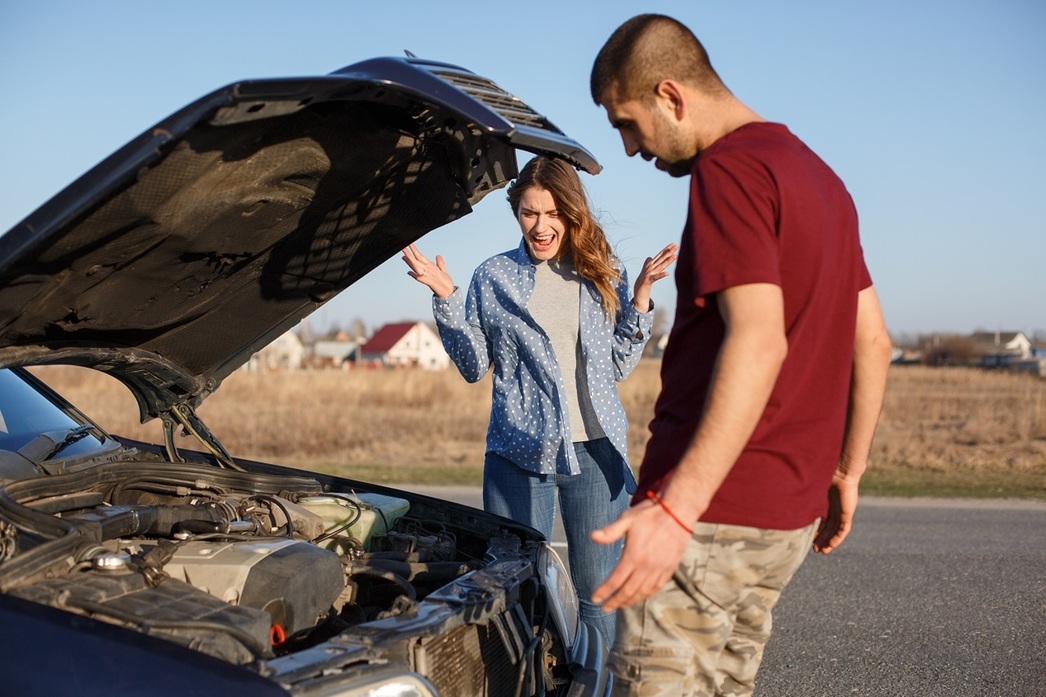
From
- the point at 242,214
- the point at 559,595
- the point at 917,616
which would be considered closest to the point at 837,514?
the point at 559,595

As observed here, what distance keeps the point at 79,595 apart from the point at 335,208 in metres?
1.64

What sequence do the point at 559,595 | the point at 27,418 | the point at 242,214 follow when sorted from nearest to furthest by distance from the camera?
the point at 242,214 → the point at 559,595 → the point at 27,418

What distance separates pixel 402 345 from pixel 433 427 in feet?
207

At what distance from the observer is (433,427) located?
18.8m

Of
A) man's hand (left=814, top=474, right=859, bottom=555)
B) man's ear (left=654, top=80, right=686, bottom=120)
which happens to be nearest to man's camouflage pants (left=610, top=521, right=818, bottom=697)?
man's hand (left=814, top=474, right=859, bottom=555)

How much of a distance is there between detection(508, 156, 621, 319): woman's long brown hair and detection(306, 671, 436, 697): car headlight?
220 centimetres

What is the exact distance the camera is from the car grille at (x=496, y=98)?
2.67m

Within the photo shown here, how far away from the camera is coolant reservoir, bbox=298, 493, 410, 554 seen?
141 inches

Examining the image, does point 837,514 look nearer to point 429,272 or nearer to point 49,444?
point 429,272

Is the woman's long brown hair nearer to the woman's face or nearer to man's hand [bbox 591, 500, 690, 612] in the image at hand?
the woman's face

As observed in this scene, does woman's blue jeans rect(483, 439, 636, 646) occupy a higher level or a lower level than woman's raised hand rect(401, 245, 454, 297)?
lower

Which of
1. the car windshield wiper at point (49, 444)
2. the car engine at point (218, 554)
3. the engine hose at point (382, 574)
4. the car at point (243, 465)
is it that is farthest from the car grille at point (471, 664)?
the car windshield wiper at point (49, 444)

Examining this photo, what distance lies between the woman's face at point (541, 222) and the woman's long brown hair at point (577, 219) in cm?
2

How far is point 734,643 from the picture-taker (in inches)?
96.5
